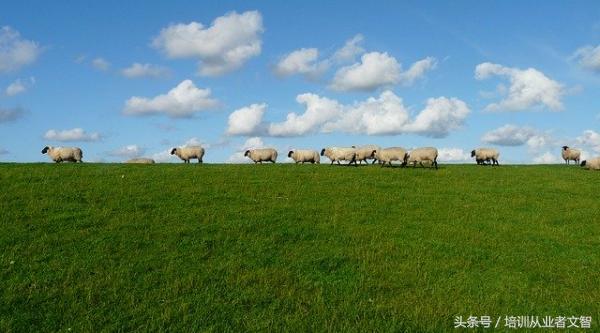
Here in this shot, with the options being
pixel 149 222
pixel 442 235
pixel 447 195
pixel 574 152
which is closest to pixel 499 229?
pixel 442 235

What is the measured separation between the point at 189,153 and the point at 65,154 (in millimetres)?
11023

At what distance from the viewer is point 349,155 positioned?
150ft

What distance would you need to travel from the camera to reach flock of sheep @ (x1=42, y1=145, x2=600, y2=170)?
41875mm

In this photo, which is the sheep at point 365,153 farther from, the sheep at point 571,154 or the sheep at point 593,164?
the sheep at point 571,154

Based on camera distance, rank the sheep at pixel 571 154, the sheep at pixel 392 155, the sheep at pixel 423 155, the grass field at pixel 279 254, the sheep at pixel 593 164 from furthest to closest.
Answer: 1. the sheep at pixel 571 154
2. the sheep at pixel 593 164
3. the sheep at pixel 392 155
4. the sheep at pixel 423 155
5. the grass field at pixel 279 254

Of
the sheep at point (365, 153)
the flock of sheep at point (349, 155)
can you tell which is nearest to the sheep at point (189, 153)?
the flock of sheep at point (349, 155)

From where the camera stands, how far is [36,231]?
1955 cm

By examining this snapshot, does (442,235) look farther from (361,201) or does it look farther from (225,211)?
(225,211)

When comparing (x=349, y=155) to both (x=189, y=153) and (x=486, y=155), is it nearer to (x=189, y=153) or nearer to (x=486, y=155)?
(x=486, y=155)

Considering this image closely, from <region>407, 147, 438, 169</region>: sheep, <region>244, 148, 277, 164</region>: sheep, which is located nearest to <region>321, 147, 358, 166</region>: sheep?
<region>407, 147, 438, 169</region>: sheep

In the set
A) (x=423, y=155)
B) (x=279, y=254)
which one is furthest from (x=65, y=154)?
(x=279, y=254)

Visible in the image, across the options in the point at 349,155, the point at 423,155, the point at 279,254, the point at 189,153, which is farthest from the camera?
the point at 189,153

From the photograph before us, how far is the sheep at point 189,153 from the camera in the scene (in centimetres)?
5106

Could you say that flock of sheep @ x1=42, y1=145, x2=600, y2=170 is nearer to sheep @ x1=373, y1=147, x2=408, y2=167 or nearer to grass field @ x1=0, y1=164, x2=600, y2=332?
sheep @ x1=373, y1=147, x2=408, y2=167
